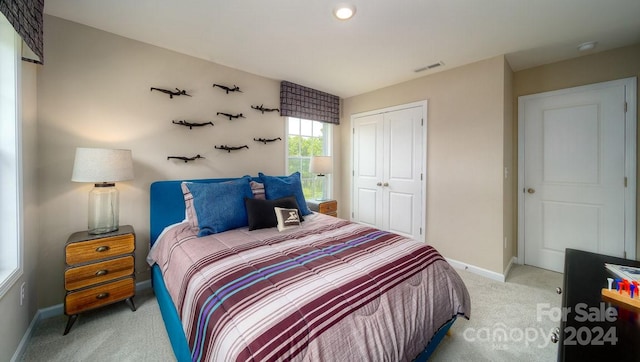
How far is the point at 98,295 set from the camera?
1857mm

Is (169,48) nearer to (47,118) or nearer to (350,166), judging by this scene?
(47,118)

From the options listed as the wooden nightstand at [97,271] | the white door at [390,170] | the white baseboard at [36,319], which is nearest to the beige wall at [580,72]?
the white door at [390,170]

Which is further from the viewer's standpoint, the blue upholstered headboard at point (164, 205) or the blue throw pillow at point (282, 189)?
the blue throw pillow at point (282, 189)

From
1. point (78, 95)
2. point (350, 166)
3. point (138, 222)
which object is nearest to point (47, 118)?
point (78, 95)

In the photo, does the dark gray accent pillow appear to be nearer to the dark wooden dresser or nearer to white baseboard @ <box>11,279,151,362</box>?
white baseboard @ <box>11,279,151,362</box>

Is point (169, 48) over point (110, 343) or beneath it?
over

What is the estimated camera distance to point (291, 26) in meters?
2.04

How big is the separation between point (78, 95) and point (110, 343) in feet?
Result: 6.63

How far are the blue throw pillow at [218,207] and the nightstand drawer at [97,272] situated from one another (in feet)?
2.15

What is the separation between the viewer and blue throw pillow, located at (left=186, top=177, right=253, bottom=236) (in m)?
2.06

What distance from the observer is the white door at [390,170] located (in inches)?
130

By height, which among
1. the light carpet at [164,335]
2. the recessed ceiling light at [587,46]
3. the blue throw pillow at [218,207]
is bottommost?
the light carpet at [164,335]

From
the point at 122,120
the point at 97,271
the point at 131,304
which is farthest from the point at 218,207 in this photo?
the point at 122,120

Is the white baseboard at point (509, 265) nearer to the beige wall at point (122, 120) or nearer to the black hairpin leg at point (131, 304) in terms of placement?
the beige wall at point (122, 120)
